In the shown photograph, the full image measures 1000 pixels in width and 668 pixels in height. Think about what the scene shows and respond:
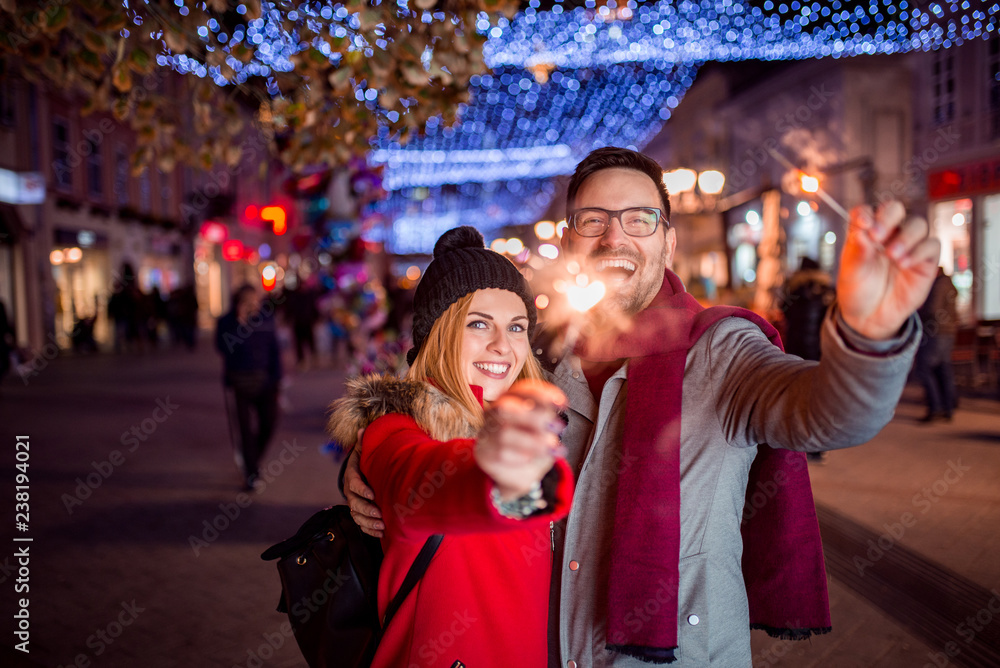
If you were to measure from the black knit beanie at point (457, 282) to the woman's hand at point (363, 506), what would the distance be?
48 centimetres

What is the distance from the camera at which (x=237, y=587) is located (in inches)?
180

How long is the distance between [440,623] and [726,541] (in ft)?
2.66

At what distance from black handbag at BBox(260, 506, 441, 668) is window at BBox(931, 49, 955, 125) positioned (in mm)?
18344

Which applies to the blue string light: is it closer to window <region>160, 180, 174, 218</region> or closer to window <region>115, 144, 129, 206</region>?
window <region>115, 144, 129, 206</region>

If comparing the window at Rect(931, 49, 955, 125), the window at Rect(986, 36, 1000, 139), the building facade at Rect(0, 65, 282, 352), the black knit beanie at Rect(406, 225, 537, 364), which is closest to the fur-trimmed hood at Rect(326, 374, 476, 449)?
the black knit beanie at Rect(406, 225, 537, 364)

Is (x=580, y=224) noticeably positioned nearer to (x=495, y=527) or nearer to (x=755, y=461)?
(x=755, y=461)

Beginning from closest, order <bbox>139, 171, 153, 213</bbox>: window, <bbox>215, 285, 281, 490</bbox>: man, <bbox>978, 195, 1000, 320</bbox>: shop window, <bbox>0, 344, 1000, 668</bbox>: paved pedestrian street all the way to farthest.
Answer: <bbox>0, 344, 1000, 668</bbox>: paved pedestrian street, <bbox>215, 285, 281, 490</bbox>: man, <bbox>978, 195, 1000, 320</bbox>: shop window, <bbox>139, 171, 153, 213</bbox>: window

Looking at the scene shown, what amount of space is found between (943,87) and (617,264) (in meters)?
18.0

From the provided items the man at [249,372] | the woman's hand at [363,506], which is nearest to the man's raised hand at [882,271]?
the woman's hand at [363,506]

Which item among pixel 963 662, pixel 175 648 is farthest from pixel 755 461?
pixel 175 648

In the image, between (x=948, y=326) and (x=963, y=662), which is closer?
(x=963, y=662)

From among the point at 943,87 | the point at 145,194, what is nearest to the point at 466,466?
the point at 943,87

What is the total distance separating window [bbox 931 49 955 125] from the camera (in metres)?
15.4

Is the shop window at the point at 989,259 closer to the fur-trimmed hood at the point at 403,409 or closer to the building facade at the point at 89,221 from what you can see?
the building facade at the point at 89,221
